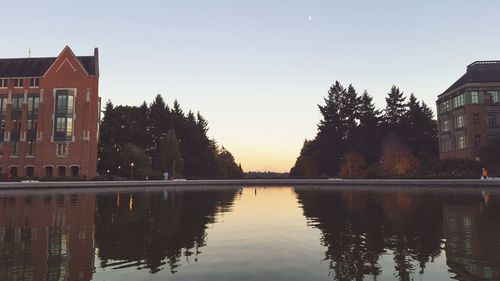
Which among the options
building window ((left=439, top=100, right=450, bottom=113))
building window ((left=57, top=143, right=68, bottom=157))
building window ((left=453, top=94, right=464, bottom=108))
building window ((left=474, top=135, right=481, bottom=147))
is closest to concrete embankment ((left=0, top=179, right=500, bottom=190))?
building window ((left=57, top=143, right=68, bottom=157))

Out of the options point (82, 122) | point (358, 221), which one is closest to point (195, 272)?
point (358, 221)

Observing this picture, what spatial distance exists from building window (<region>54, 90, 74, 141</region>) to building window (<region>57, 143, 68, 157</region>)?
114cm

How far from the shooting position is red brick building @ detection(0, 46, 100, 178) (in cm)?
7625

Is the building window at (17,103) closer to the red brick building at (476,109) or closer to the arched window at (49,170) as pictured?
the arched window at (49,170)

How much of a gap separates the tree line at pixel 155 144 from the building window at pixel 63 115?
10.3 meters

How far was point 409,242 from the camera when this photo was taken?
593 inches

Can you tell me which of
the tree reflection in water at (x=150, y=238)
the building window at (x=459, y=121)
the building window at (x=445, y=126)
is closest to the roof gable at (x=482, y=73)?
the building window at (x=459, y=121)

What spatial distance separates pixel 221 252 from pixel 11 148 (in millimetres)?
79929

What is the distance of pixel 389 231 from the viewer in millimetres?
17641

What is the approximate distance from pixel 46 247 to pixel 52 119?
2825 inches

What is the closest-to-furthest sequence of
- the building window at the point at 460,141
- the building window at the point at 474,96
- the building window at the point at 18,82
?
the building window at the point at 474,96 → the building window at the point at 460,141 → the building window at the point at 18,82

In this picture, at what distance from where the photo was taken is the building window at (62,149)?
7644 cm

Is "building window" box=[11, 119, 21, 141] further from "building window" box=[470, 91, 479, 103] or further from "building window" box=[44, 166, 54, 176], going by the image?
"building window" box=[470, 91, 479, 103]

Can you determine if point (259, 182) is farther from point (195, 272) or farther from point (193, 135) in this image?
point (195, 272)
